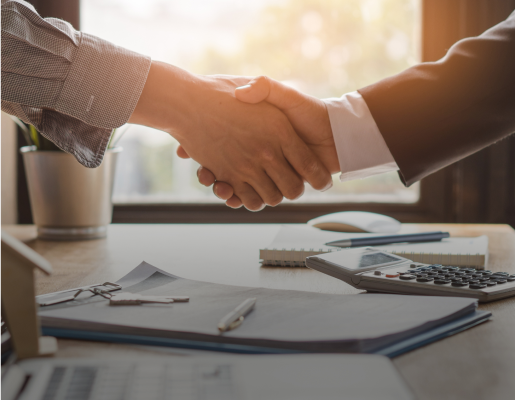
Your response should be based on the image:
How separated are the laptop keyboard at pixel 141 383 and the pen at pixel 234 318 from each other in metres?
0.06

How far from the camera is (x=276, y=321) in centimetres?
37

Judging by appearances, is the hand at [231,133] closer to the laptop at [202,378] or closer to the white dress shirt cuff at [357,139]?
the white dress shirt cuff at [357,139]

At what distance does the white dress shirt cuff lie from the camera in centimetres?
93

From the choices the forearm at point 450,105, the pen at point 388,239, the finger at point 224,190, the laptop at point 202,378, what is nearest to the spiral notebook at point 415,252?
the pen at point 388,239

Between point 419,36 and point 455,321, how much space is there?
1.40 meters

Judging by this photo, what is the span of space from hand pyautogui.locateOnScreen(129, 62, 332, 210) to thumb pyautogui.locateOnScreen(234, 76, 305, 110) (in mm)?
14

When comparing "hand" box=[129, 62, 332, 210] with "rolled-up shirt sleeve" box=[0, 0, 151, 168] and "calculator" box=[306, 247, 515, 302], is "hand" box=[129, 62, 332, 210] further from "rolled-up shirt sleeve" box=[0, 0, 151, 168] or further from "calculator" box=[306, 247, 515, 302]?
"calculator" box=[306, 247, 515, 302]

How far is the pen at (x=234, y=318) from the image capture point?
1.13 feet

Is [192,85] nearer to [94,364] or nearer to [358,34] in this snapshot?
[94,364]

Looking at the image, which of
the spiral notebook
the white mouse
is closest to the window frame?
the white mouse

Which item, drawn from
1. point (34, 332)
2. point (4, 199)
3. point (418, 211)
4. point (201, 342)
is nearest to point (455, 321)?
point (201, 342)

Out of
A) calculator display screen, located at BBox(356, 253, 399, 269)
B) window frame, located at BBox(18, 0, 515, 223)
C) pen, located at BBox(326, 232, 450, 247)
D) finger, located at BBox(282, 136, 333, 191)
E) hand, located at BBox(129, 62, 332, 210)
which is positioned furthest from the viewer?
window frame, located at BBox(18, 0, 515, 223)

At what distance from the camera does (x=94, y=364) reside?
285 mm

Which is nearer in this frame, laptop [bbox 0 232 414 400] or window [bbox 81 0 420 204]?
laptop [bbox 0 232 414 400]
